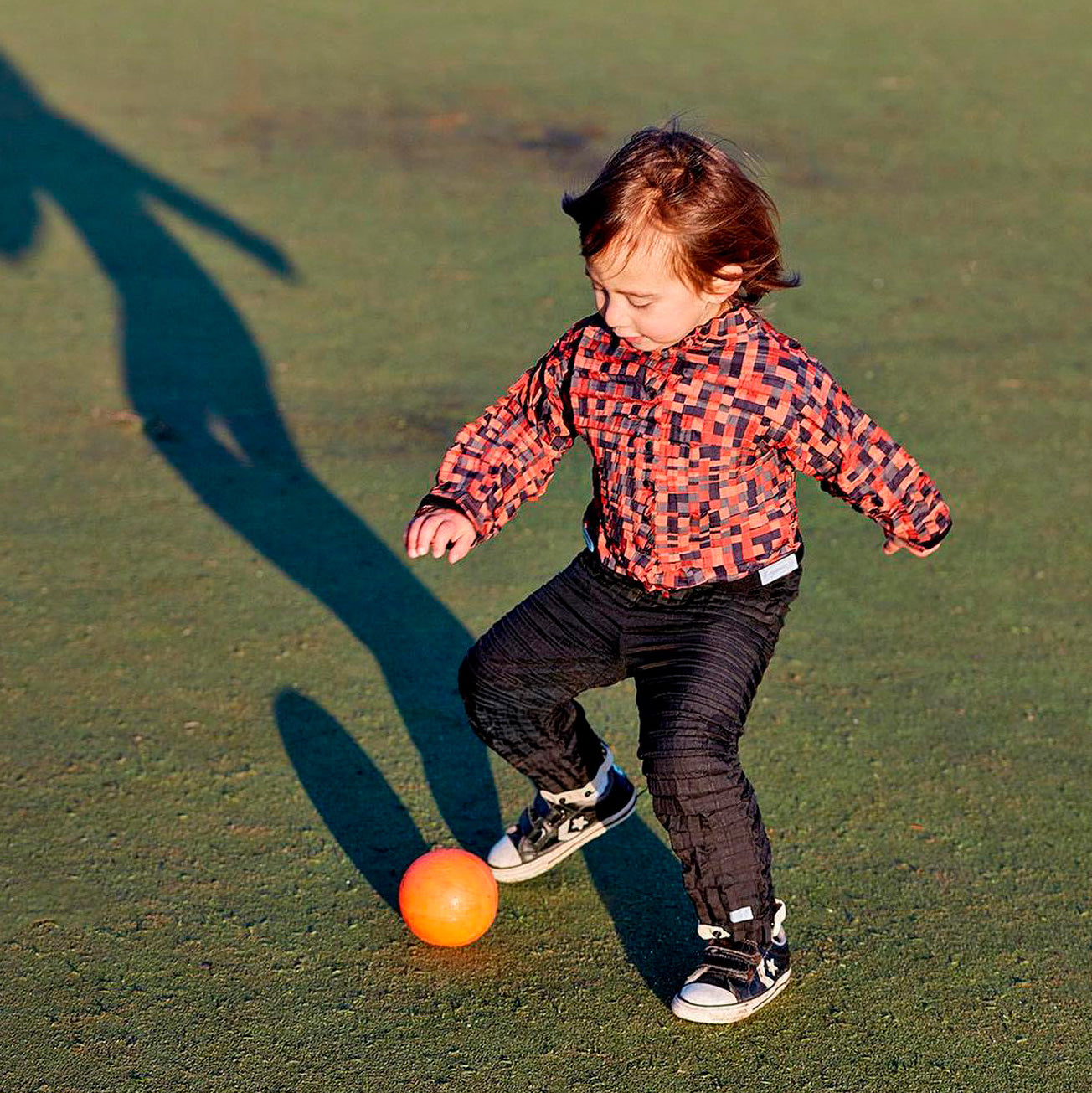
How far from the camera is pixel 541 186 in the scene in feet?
26.8

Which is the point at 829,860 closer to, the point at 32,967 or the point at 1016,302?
the point at 32,967

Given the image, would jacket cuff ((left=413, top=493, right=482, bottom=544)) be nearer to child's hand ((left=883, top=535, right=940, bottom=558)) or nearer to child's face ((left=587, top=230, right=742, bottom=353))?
child's face ((left=587, top=230, right=742, bottom=353))

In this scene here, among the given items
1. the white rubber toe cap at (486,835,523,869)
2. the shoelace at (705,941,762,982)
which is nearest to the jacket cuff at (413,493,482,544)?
the white rubber toe cap at (486,835,523,869)

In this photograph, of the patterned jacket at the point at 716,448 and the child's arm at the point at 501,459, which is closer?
the patterned jacket at the point at 716,448

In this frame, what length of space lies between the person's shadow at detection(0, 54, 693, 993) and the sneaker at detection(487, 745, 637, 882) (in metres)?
0.12

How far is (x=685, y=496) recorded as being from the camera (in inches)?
122

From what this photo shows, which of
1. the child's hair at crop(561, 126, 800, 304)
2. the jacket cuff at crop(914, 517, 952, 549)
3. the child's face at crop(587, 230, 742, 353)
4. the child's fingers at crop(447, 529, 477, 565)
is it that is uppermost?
the child's hair at crop(561, 126, 800, 304)

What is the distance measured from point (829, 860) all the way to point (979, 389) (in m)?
3.00

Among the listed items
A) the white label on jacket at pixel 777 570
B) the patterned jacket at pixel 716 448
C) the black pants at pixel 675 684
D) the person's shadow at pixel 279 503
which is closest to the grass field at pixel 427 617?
the person's shadow at pixel 279 503

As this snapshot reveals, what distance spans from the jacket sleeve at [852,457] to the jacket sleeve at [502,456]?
1.65 feet

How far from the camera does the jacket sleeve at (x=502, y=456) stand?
331cm

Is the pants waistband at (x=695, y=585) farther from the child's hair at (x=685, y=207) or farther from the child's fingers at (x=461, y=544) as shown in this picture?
the child's hair at (x=685, y=207)

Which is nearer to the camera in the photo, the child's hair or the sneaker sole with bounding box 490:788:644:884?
the child's hair

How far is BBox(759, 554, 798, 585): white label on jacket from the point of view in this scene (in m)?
3.17
